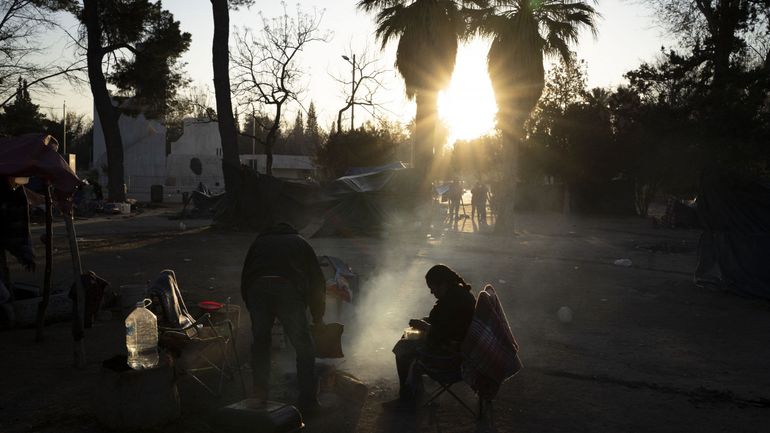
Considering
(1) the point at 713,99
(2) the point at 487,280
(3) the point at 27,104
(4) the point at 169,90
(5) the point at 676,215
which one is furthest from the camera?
(3) the point at 27,104

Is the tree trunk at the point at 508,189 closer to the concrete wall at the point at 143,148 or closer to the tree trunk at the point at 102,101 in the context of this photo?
the tree trunk at the point at 102,101

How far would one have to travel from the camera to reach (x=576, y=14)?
72.1ft

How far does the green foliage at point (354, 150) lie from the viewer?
41.2 m

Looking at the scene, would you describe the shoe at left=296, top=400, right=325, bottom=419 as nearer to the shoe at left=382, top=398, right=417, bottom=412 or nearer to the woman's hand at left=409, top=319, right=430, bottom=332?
the shoe at left=382, top=398, right=417, bottom=412

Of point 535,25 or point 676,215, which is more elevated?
point 535,25

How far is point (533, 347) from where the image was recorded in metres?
7.90

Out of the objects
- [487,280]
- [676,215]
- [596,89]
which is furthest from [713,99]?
[596,89]

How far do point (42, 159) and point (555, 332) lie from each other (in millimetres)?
6208

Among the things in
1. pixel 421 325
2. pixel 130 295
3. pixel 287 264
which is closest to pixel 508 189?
pixel 130 295

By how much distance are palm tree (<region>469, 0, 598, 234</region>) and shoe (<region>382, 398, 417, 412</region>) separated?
17.1m

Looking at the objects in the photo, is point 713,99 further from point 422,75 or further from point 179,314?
point 179,314

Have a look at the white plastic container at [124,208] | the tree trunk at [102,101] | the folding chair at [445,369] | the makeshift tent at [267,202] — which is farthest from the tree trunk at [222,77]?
the folding chair at [445,369]

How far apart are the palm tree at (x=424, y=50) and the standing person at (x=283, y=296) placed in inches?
707

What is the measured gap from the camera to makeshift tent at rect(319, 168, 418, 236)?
21141 mm
